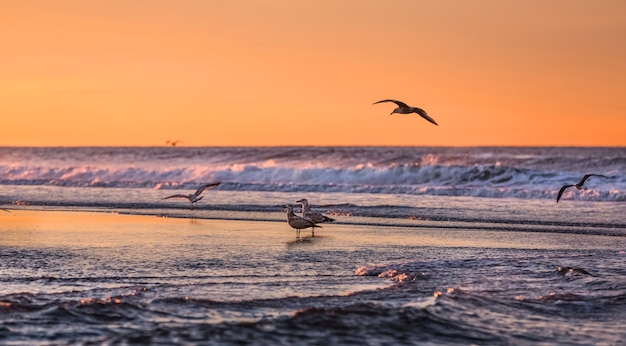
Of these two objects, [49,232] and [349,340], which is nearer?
[349,340]

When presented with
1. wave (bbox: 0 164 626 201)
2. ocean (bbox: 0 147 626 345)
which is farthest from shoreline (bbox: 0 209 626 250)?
wave (bbox: 0 164 626 201)

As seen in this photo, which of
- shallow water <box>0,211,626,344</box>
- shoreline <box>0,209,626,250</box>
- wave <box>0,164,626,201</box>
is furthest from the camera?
wave <box>0,164,626,201</box>

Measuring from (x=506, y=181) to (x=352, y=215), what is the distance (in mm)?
17319

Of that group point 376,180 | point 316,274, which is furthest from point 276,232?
point 376,180

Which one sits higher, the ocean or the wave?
the wave

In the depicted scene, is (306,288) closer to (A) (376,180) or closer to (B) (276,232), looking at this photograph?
(B) (276,232)

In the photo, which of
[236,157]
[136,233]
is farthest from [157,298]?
[236,157]

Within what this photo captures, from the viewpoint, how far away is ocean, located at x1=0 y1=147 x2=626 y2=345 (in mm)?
8773

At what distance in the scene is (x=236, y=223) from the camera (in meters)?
20.9

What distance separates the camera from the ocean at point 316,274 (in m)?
8.77

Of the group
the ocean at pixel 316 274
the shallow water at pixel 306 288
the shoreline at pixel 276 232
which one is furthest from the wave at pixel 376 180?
the shallow water at pixel 306 288

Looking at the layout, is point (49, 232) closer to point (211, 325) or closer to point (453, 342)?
point (211, 325)

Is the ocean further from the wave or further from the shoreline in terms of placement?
the wave

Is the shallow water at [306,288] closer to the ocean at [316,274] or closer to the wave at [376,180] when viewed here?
the ocean at [316,274]
